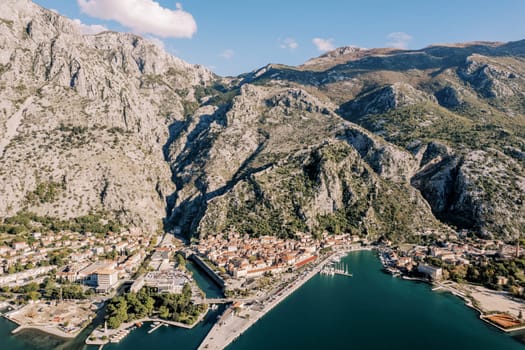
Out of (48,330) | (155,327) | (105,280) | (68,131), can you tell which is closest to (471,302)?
(155,327)

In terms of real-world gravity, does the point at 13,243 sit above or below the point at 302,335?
above

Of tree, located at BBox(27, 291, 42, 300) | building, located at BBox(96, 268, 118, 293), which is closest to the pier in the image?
building, located at BBox(96, 268, 118, 293)

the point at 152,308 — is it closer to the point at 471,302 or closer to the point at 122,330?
the point at 122,330

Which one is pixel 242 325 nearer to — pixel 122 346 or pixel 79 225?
pixel 122 346

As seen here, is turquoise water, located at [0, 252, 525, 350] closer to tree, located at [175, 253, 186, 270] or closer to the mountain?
tree, located at [175, 253, 186, 270]

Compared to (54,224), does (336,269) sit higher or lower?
lower

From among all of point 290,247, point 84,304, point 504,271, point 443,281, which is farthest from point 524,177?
point 84,304

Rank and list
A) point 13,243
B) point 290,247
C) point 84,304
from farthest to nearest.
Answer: point 290,247 < point 13,243 < point 84,304
